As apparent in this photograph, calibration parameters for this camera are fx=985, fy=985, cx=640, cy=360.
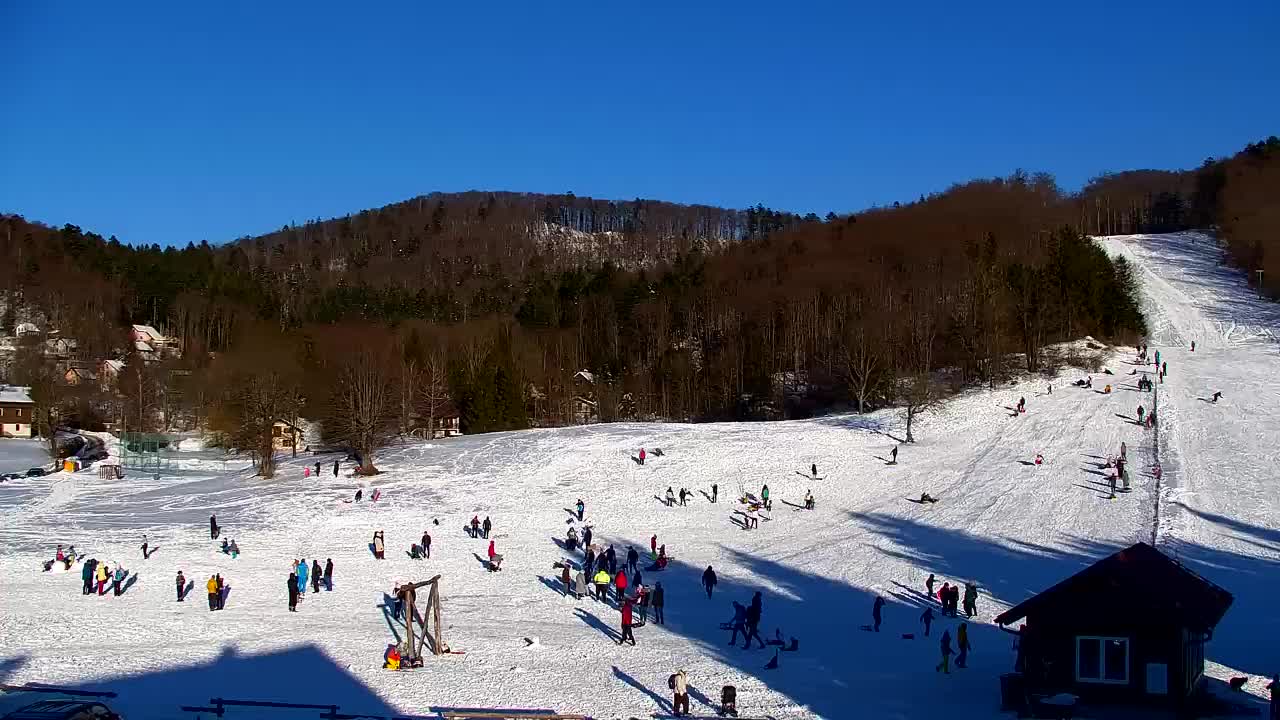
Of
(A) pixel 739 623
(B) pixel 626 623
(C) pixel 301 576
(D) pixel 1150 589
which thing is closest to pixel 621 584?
(B) pixel 626 623

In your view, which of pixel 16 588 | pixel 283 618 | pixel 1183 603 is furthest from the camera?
pixel 16 588

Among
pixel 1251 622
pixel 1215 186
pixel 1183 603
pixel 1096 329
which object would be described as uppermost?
pixel 1215 186

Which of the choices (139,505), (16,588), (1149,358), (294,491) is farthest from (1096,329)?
(16,588)

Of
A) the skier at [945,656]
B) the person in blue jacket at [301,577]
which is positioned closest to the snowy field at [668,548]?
the skier at [945,656]

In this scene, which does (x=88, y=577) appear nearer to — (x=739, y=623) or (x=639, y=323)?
(x=739, y=623)

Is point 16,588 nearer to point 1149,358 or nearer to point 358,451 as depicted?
point 358,451
